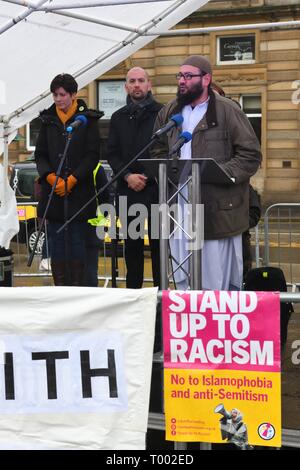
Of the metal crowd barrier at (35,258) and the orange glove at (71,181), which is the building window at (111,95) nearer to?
the metal crowd barrier at (35,258)

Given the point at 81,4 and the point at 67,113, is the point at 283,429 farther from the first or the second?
the point at 81,4

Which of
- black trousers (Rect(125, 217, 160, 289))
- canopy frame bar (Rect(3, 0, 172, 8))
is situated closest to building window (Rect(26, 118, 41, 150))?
canopy frame bar (Rect(3, 0, 172, 8))

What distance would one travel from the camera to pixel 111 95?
26594 millimetres

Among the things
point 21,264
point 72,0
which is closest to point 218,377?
point 72,0

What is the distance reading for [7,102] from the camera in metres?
7.16

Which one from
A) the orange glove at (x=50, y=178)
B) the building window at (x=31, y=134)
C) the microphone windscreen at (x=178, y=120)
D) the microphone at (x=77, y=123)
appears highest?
the building window at (x=31, y=134)

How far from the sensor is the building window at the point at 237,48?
24828 millimetres

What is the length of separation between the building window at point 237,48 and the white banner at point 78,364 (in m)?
22.4

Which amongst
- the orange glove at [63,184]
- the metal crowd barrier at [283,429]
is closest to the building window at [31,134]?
the orange glove at [63,184]

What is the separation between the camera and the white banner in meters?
3.57

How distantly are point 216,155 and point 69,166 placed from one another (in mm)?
1393

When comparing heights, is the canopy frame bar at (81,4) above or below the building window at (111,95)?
below

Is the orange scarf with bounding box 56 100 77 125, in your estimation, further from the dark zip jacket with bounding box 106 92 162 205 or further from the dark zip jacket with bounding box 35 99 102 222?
the dark zip jacket with bounding box 106 92 162 205


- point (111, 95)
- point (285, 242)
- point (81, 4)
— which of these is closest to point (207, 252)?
point (81, 4)
